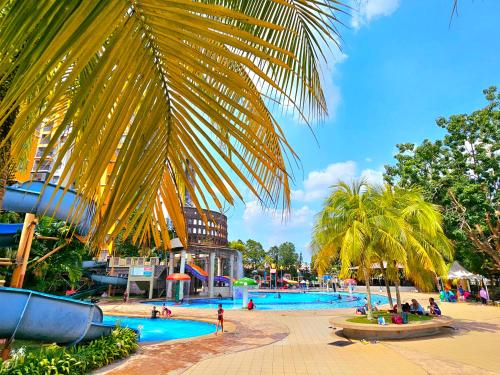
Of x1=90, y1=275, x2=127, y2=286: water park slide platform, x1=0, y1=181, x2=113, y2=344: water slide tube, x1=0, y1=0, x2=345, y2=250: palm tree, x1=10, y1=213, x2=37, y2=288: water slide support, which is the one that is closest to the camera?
x1=0, y1=0, x2=345, y2=250: palm tree

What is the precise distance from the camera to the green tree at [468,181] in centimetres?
2152

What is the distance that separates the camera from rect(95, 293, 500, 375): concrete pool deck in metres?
7.80

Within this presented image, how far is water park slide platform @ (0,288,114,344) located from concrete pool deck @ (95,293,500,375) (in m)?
1.61

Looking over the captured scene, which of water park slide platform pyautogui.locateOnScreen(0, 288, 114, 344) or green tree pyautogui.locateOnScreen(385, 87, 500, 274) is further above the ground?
green tree pyautogui.locateOnScreen(385, 87, 500, 274)

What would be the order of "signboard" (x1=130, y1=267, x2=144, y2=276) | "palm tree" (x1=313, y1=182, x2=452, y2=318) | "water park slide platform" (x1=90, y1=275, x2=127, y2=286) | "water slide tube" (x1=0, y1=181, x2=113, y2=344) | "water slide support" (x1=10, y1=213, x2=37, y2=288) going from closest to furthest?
"water slide tube" (x1=0, y1=181, x2=113, y2=344) < "water slide support" (x1=10, y1=213, x2=37, y2=288) < "palm tree" (x1=313, y1=182, x2=452, y2=318) < "water park slide platform" (x1=90, y1=275, x2=127, y2=286) < "signboard" (x1=130, y1=267, x2=144, y2=276)

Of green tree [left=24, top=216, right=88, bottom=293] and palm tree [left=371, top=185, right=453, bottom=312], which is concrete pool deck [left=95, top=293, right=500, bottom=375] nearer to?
palm tree [left=371, top=185, right=453, bottom=312]

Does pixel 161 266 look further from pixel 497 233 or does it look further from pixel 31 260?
pixel 497 233

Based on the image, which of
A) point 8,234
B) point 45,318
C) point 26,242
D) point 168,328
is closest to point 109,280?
point 168,328

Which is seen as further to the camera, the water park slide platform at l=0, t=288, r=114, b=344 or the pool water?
the pool water

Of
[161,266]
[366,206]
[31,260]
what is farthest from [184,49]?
[161,266]

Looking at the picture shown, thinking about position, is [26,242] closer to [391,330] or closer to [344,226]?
[344,226]

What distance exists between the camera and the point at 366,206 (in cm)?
1204

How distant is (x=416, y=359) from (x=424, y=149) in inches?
846

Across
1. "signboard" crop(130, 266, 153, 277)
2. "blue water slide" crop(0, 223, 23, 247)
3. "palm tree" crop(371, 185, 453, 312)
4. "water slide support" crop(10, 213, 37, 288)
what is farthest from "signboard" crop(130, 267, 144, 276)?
"palm tree" crop(371, 185, 453, 312)
